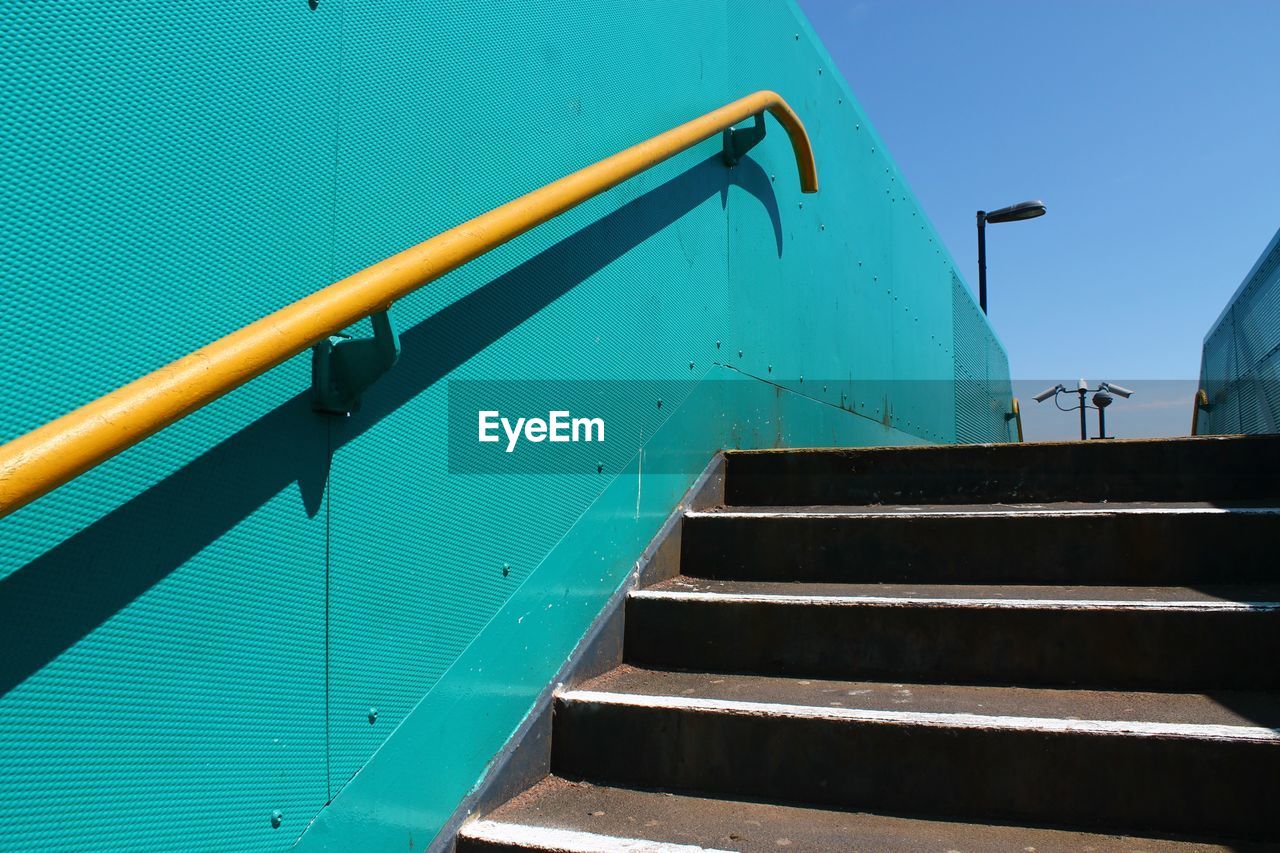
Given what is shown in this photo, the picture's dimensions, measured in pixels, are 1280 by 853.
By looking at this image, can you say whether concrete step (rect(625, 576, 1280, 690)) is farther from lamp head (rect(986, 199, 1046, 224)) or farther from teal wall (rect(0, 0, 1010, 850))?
lamp head (rect(986, 199, 1046, 224))

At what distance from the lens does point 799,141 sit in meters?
3.35

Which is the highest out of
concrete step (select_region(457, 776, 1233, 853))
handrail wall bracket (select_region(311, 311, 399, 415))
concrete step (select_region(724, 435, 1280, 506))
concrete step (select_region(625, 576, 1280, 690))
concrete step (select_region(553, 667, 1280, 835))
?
handrail wall bracket (select_region(311, 311, 399, 415))

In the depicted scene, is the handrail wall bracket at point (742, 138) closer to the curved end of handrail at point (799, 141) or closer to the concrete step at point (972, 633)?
the curved end of handrail at point (799, 141)

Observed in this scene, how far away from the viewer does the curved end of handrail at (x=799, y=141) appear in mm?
3121

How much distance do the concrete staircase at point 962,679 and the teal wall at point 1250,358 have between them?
3.88 metres

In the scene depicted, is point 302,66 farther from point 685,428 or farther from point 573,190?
point 685,428

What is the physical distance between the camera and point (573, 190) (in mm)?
1777

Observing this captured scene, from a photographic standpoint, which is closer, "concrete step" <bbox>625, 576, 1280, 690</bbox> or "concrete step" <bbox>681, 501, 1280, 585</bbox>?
"concrete step" <bbox>625, 576, 1280, 690</bbox>

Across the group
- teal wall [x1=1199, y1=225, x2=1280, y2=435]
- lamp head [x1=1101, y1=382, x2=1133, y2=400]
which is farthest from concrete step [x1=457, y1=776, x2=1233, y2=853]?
lamp head [x1=1101, y1=382, x2=1133, y2=400]

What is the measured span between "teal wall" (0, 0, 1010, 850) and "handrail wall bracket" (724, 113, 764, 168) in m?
0.53

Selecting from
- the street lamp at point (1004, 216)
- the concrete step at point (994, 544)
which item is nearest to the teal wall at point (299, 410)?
the concrete step at point (994, 544)

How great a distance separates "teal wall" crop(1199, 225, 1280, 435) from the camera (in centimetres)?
552

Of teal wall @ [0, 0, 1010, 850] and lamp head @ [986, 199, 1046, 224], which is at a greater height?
lamp head @ [986, 199, 1046, 224]

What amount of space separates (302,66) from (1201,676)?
75.8 inches
